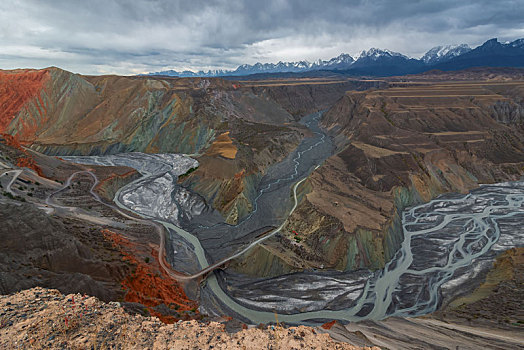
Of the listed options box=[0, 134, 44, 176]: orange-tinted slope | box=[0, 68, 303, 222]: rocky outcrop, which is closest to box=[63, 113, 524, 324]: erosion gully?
box=[0, 134, 44, 176]: orange-tinted slope

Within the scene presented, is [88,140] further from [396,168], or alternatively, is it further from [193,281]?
[396,168]

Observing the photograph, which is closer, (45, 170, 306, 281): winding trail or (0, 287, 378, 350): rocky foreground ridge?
(0, 287, 378, 350): rocky foreground ridge

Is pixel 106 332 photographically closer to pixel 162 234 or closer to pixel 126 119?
pixel 162 234

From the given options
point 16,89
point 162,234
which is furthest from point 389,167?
point 16,89

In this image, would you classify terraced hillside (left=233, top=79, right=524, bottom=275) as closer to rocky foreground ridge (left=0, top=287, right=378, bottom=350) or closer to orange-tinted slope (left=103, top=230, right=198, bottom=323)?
orange-tinted slope (left=103, top=230, right=198, bottom=323)

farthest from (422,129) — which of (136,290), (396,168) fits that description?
(136,290)

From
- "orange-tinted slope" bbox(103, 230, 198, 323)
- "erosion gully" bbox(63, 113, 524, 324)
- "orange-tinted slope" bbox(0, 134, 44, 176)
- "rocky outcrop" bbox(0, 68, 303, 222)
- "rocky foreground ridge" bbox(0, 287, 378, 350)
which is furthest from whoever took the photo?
"rocky outcrop" bbox(0, 68, 303, 222)
